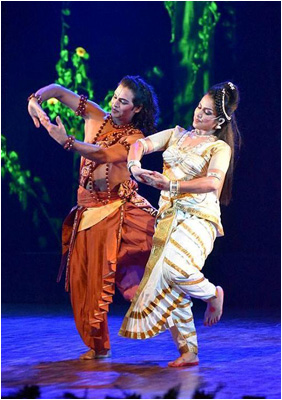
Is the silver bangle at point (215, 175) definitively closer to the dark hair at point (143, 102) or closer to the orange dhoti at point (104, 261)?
the orange dhoti at point (104, 261)

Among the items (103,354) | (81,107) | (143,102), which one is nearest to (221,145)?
(143,102)

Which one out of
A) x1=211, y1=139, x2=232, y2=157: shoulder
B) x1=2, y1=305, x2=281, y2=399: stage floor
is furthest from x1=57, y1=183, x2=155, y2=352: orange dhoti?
x1=211, y1=139, x2=232, y2=157: shoulder

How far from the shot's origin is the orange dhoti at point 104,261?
13.2 feet

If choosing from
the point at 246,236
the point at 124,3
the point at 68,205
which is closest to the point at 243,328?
the point at 246,236

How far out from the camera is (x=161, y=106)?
665cm

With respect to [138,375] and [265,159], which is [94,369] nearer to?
[138,375]

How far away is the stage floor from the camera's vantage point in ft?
10.5

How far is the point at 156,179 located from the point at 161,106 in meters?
3.24

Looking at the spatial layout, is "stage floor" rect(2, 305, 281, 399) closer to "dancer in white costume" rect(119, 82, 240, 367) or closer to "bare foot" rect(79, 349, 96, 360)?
"bare foot" rect(79, 349, 96, 360)

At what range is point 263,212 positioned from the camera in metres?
6.45

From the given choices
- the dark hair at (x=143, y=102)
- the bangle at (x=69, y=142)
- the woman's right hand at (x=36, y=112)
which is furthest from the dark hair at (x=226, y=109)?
the woman's right hand at (x=36, y=112)

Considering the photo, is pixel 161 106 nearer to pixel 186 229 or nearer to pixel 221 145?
pixel 221 145

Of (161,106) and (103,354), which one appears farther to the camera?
(161,106)

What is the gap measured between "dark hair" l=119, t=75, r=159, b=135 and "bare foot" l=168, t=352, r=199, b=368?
121 centimetres
